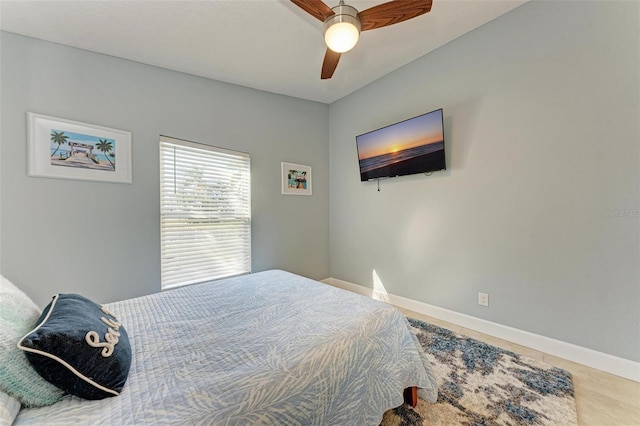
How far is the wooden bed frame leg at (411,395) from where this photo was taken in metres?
1.43

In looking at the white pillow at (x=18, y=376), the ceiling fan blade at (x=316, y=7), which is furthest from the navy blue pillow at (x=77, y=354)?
the ceiling fan blade at (x=316, y=7)

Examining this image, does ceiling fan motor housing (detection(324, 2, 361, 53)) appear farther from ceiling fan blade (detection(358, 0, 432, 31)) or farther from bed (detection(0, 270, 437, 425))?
bed (detection(0, 270, 437, 425))

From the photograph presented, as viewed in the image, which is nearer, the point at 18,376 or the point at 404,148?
the point at 18,376

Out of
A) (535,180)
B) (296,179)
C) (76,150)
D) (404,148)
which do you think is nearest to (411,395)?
(535,180)

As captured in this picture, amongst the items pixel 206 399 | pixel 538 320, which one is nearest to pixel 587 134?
pixel 538 320

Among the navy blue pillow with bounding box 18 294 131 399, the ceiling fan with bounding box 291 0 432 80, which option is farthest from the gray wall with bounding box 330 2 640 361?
the navy blue pillow with bounding box 18 294 131 399

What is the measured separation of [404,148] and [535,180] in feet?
3.89

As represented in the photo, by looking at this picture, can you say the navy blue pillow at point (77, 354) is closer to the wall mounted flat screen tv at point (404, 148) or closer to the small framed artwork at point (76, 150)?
the small framed artwork at point (76, 150)

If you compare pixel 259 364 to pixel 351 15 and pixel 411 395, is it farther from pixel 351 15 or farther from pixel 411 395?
pixel 351 15

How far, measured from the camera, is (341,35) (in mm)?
1643

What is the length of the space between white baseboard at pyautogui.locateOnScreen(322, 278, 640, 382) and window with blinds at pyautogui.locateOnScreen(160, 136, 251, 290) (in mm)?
2122

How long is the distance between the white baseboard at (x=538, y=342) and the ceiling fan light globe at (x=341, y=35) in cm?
261

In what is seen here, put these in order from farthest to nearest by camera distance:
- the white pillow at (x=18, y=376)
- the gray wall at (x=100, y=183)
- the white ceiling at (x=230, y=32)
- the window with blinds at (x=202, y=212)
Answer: the window with blinds at (x=202, y=212) < the gray wall at (x=100, y=183) < the white ceiling at (x=230, y=32) < the white pillow at (x=18, y=376)

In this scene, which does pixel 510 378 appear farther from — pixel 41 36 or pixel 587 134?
pixel 41 36
